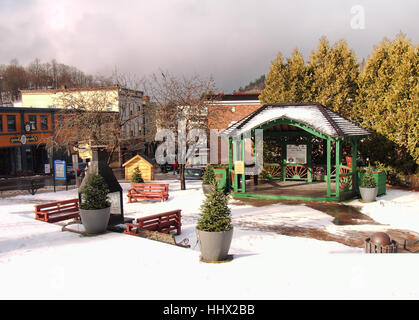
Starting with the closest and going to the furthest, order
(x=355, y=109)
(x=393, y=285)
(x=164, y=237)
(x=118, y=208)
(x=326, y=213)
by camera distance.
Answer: (x=393, y=285), (x=164, y=237), (x=118, y=208), (x=326, y=213), (x=355, y=109)

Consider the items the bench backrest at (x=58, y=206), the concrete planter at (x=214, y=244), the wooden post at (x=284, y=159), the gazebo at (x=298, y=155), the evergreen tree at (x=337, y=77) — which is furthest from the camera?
the evergreen tree at (x=337, y=77)

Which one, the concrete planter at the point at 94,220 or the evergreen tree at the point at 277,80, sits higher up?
the evergreen tree at the point at 277,80

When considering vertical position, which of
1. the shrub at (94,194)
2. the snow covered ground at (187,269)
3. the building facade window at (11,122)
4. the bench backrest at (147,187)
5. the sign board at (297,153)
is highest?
the building facade window at (11,122)

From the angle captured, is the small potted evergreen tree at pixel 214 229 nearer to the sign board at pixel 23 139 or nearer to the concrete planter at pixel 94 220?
the concrete planter at pixel 94 220

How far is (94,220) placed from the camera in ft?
36.6

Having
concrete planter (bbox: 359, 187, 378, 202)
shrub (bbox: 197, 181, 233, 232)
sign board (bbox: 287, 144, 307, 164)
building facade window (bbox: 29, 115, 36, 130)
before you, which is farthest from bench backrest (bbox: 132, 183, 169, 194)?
building facade window (bbox: 29, 115, 36, 130)

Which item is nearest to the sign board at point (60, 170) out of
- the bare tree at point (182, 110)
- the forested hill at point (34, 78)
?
the bare tree at point (182, 110)

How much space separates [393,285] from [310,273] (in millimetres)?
1510

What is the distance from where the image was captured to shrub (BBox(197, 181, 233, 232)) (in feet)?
28.0

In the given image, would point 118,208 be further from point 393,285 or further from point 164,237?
point 393,285

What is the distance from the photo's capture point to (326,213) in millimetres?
15109

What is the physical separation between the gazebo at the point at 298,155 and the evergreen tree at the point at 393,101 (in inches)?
117

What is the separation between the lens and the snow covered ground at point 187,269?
22.0 feet
